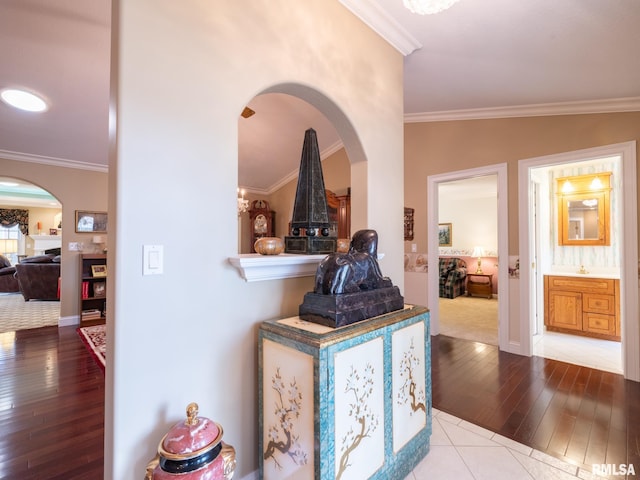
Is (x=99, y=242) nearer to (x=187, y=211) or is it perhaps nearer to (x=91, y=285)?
(x=91, y=285)

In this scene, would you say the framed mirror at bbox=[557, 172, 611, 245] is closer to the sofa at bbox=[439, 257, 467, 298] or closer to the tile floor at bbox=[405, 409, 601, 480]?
the sofa at bbox=[439, 257, 467, 298]

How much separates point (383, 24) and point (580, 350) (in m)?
3.94

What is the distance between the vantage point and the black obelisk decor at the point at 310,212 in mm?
1789

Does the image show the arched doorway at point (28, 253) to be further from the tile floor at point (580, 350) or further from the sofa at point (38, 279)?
the tile floor at point (580, 350)

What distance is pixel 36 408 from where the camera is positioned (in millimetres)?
2230

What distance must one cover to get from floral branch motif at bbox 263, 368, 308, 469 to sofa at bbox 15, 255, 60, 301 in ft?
22.4

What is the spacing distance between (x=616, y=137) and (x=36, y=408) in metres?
5.34

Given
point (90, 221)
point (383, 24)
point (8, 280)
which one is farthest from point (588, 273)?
point (8, 280)

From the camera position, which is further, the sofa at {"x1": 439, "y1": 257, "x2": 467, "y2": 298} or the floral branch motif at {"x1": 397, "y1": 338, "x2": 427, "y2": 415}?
the sofa at {"x1": 439, "y1": 257, "x2": 467, "y2": 298}

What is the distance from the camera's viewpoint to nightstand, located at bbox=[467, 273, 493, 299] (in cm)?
648

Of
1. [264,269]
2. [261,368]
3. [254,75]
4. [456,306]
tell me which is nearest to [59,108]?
[254,75]

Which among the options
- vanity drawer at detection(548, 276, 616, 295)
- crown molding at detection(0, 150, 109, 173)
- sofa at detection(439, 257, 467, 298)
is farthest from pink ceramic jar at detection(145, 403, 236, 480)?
sofa at detection(439, 257, 467, 298)

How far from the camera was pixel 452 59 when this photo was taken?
2432 millimetres

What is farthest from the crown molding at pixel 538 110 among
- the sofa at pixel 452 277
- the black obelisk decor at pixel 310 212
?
the sofa at pixel 452 277
